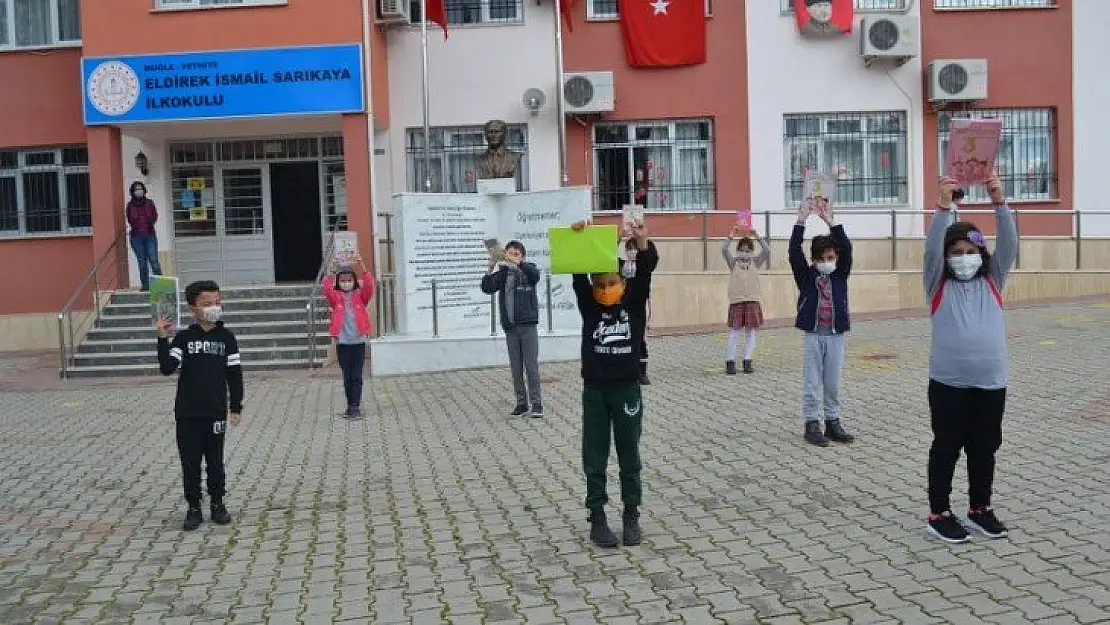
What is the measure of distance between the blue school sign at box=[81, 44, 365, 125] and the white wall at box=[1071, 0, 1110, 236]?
13278 millimetres

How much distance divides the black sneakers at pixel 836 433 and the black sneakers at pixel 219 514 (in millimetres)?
4809

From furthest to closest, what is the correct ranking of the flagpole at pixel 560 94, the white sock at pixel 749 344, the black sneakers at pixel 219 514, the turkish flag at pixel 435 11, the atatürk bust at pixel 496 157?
the turkish flag at pixel 435 11 < the flagpole at pixel 560 94 < the atatürk bust at pixel 496 157 < the white sock at pixel 749 344 < the black sneakers at pixel 219 514

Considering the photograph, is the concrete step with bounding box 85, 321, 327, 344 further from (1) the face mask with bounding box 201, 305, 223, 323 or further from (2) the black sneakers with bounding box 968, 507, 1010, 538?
(2) the black sneakers with bounding box 968, 507, 1010, 538

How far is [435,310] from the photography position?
15.3 metres

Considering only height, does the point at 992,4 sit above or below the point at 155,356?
above

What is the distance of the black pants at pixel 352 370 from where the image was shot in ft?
39.4

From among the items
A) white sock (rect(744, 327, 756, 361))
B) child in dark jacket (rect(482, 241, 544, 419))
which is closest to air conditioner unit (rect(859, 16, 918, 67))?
white sock (rect(744, 327, 756, 361))

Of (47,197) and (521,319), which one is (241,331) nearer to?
(47,197)

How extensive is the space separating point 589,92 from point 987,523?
15.0 m

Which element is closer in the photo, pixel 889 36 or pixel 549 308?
pixel 549 308

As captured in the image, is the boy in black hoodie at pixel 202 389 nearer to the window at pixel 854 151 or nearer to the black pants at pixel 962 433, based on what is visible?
the black pants at pixel 962 433

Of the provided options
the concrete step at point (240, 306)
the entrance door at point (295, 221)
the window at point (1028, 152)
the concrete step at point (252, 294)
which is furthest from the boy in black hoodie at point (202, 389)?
the window at point (1028, 152)

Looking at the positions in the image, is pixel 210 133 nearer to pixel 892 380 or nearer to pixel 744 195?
pixel 744 195

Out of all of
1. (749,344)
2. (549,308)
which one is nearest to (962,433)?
(749,344)
